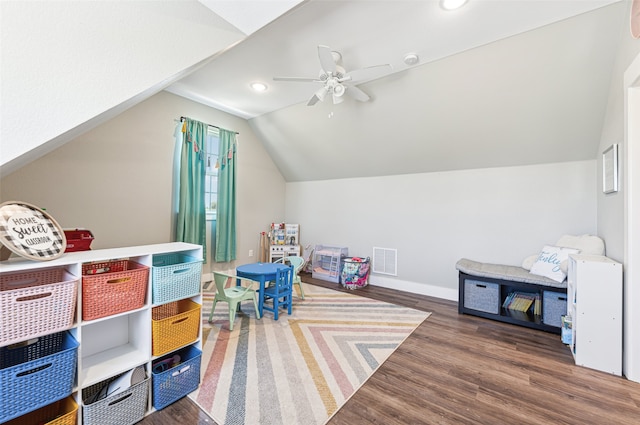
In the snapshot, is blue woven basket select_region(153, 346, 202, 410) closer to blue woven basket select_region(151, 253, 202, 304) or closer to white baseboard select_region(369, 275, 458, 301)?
blue woven basket select_region(151, 253, 202, 304)

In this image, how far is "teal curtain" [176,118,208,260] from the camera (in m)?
3.89

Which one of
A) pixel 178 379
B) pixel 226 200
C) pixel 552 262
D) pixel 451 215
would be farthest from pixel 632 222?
pixel 226 200

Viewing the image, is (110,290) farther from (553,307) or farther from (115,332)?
(553,307)

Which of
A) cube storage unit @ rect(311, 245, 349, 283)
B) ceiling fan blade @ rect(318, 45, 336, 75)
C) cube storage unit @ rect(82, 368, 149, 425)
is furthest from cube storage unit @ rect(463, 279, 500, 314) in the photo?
cube storage unit @ rect(82, 368, 149, 425)

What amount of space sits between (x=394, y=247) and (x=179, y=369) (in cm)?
342

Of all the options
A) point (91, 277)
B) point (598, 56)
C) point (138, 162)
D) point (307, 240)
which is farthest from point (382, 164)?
point (91, 277)

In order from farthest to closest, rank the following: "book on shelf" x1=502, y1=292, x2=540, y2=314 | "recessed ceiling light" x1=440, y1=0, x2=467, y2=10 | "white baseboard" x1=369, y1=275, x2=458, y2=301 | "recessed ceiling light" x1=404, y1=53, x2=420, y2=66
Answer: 1. "white baseboard" x1=369, y1=275, x2=458, y2=301
2. "book on shelf" x1=502, y1=292, x2=540, y2=314
3. "recessed ceiling light" x1=404, y1=53, x2=420, y2=66
4. "recessed ceiling light" x1=440, y1=0, x2=467, y2=10

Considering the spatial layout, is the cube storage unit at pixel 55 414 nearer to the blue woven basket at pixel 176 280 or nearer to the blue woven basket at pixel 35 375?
the blue woven basket at pixel 35 375

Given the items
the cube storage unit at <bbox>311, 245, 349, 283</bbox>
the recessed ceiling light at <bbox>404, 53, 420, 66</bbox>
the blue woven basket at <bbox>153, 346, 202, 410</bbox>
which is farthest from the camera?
the cube storage unit at <bbox>311, 245, 349, 283</bbox>

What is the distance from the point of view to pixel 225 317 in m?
3.07

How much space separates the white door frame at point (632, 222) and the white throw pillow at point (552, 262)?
0.78 m

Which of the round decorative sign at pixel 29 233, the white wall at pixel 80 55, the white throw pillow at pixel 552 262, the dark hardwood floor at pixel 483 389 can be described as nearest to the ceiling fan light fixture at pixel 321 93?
the white wall at pixel 80 55

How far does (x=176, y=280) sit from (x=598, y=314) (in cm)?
321

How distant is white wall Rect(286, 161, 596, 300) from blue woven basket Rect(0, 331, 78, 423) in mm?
3906
